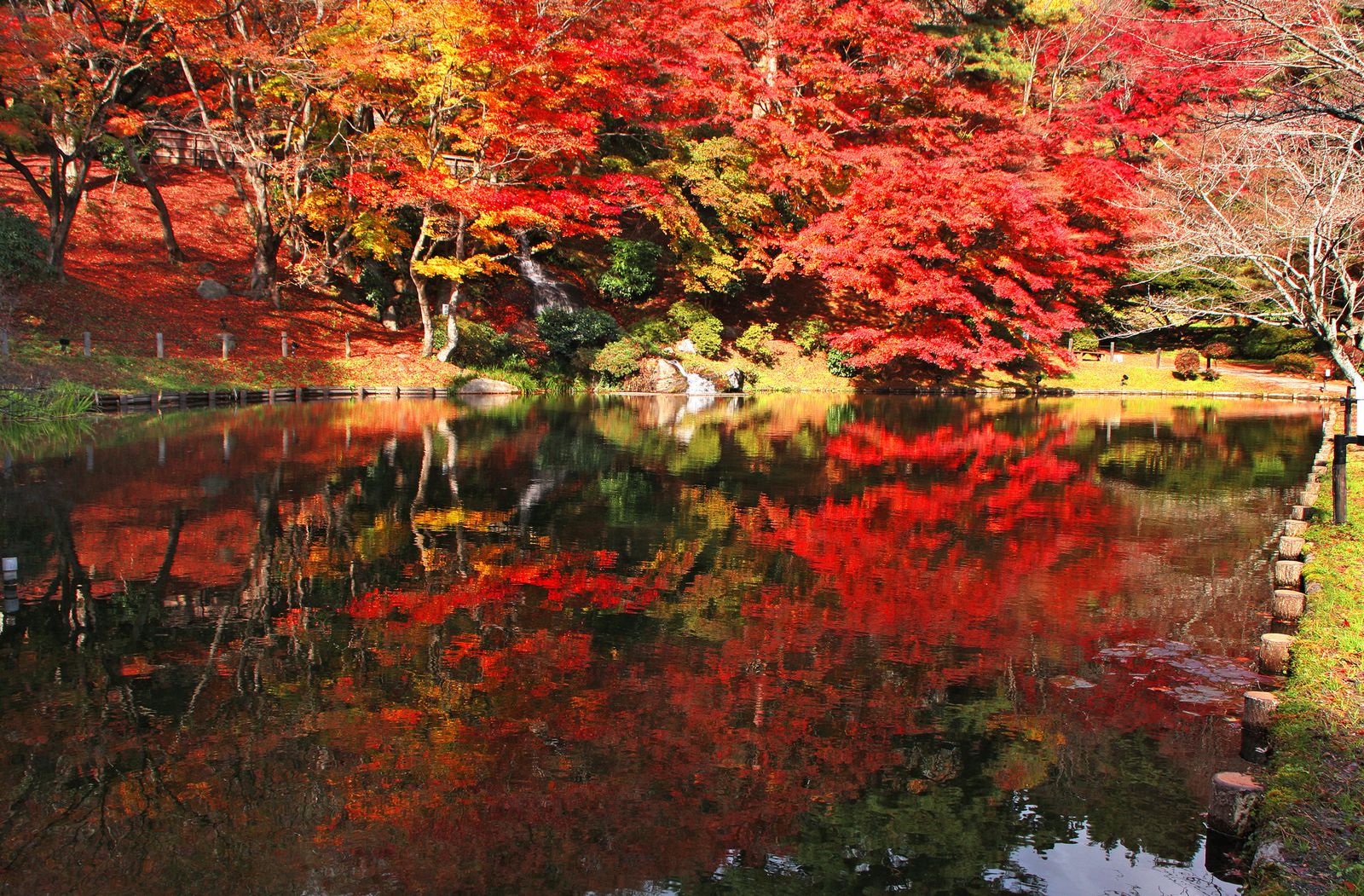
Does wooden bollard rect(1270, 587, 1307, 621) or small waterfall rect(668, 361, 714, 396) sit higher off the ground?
small waterfall rect(668, 361, 714, 396)

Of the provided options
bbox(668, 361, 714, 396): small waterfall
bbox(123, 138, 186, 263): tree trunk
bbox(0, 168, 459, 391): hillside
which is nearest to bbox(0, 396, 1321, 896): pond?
bbox(0, 168, 459, 391): hillside

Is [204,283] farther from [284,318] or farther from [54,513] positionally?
[54,513]

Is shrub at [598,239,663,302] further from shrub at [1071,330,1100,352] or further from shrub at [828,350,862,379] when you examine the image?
shrub at [1071,330,1100,352]

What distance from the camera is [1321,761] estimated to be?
493 centimetres

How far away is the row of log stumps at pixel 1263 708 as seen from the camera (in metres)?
4.66

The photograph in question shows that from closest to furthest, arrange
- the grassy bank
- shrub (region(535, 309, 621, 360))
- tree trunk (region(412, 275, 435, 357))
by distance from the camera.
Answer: the grassy bank, tree trunk (region(412, 275, 435, 357)), shrub (region(535, 309, 621, 360))

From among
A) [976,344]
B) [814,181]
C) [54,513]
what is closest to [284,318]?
[814,181]

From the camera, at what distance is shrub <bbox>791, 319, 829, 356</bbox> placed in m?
36.5

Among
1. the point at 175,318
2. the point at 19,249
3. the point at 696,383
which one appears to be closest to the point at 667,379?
the point at 696,383

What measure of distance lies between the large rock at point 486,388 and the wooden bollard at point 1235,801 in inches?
1034

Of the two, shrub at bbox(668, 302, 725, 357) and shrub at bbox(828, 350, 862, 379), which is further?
shrub at bbox(828, 350, 862, 379)

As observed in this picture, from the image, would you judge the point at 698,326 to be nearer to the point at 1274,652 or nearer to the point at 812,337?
the point at 812,337

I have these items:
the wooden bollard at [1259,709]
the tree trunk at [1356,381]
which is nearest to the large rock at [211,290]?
the tree trunk at [1356,381]

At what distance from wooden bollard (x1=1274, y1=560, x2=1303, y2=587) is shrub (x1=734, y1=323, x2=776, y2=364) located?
2780 centimetres
